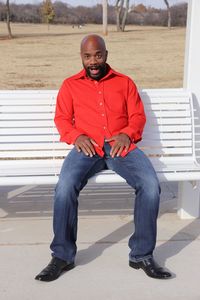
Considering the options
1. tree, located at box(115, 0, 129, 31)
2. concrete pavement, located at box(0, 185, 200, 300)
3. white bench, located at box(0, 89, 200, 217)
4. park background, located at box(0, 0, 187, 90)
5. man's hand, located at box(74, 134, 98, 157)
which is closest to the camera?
concrete pavement, located at box(0, 185, 200, 300)

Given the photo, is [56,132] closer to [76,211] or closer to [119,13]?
[76,211]

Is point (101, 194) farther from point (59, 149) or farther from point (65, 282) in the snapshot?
point (65, 282)

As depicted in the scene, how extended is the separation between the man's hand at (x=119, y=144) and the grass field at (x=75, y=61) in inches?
401

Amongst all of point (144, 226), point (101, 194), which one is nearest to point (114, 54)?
point (101, 194)

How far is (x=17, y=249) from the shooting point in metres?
3.78

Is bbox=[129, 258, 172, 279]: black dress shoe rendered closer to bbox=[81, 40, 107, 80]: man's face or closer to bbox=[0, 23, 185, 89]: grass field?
bbox=[81, 40, 107, 80]: man's face

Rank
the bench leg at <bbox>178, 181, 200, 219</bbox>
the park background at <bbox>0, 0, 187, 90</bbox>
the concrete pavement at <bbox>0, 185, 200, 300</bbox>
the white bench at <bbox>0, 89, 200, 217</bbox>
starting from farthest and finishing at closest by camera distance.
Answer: the park background at <bbox>0, 0, 187, 90</bbox>, the bench leg at <bbox>178, 181, 200, 219</bbox>, the white bench at <bbox>0, 89, 200, 217</bbox>, the concrete pavement at <bbox>0, 185, 200, 300</bbox>

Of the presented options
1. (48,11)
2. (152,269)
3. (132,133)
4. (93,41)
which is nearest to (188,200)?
(132,133)

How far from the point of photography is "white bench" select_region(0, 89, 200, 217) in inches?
166

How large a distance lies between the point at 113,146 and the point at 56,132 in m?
0.73

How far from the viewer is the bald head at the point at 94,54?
3.74m

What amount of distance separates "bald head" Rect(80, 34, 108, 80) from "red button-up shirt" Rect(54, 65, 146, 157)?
0.09 meters

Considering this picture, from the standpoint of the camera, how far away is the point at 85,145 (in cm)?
364

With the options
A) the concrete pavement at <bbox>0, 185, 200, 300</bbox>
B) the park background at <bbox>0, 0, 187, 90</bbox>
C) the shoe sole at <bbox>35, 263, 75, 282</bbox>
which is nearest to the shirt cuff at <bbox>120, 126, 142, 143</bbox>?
the concrete pavement at <bbox>0, 185, 200, 300</bbox>
